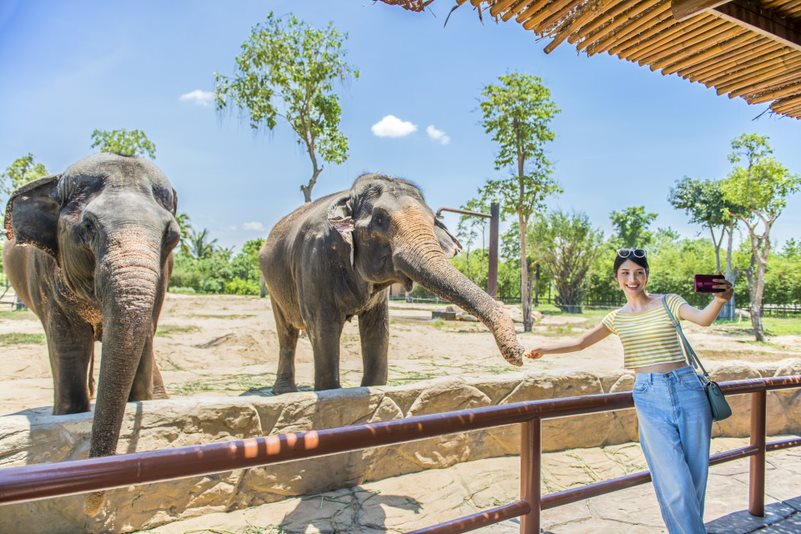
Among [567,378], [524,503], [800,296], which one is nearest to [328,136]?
[567,378]

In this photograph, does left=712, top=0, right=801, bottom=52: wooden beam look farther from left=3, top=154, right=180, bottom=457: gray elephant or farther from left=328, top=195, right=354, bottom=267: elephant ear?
left=3, top=154, right=180, bottom=457: gray elephant

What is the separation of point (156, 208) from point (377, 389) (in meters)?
2.04

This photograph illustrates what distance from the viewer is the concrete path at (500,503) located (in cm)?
341

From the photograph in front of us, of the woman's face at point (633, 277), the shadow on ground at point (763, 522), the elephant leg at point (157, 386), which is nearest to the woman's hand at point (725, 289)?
the woman's face at point (633, 277)

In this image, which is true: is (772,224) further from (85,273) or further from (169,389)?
(85,273)

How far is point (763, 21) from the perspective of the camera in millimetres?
2762

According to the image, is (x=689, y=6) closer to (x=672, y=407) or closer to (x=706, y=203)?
(x=672, y=407)

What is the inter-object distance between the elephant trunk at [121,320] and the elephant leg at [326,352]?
1.55 meters

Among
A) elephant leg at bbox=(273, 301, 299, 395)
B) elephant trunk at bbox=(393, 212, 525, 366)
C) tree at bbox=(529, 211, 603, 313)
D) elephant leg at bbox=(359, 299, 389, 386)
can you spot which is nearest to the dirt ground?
elephant leg at bbox=(273, 301, 299, 395)

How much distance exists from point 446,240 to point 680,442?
2473 millimetres

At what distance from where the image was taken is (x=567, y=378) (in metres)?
5.28

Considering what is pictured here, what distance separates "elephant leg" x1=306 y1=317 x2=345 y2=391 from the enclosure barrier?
2.46m

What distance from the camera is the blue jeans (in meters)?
2.30

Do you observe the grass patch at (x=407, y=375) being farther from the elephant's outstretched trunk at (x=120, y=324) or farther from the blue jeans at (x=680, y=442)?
the blue jeans at (x=680, y=442)
